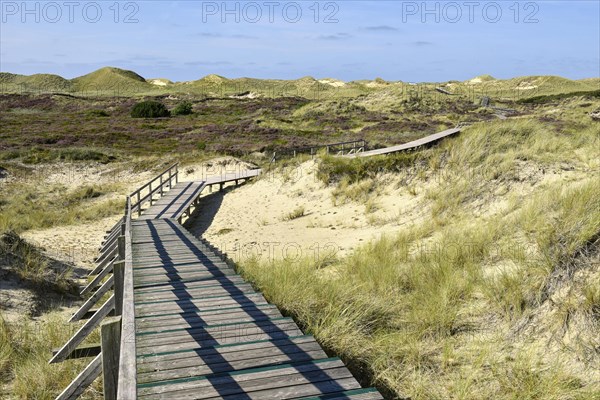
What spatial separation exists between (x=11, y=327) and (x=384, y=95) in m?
59.5

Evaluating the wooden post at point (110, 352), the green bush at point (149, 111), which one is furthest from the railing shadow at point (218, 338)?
the green bush at point (149, 111)

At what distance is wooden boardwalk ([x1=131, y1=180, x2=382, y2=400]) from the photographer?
13.4 ft

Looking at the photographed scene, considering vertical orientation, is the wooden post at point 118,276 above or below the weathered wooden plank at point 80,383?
above

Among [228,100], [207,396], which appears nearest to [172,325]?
[207,396]

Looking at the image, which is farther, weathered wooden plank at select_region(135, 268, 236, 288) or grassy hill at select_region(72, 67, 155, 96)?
grassy hill at select_region(72, 67, 155, 96)

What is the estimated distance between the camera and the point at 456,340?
6.20 m

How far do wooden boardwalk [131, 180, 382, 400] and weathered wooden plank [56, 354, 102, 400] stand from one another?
0.47m

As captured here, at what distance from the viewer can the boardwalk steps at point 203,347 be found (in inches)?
158

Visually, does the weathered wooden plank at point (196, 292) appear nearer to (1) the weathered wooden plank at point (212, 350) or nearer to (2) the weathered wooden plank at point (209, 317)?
(2) the weathered wooden plank at point (209, 317)

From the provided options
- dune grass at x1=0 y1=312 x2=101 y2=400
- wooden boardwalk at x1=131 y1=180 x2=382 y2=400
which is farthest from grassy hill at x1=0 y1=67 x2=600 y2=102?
dune grass at x1=0 y1=312 x2=101 y2=400

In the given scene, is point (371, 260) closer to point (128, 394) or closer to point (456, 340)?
point (456, 340)

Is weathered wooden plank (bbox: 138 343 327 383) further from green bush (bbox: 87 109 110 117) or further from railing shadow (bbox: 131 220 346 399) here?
green bush (bbox: 87 109 110 117)

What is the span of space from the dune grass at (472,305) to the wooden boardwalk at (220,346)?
23.4 inches

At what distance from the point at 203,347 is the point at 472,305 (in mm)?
3896
